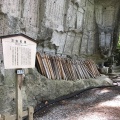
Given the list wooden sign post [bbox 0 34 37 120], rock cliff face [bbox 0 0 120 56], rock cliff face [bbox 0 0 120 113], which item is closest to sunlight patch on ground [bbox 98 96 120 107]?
rock cliff face [bbox 0 0 120 113]

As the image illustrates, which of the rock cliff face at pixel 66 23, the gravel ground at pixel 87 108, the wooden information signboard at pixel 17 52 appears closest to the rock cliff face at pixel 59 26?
the rock cliff face at pixel 66 23

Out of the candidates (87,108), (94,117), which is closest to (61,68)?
(87,108)

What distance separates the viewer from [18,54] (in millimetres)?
4047

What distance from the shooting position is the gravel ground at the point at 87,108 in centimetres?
572

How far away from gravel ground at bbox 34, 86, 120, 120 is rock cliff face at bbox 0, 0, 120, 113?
0.73 metres

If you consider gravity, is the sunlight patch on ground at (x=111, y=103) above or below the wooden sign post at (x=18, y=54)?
below

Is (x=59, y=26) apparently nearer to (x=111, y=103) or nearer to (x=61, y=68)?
(x=61, y=68)

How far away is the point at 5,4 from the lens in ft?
22.1

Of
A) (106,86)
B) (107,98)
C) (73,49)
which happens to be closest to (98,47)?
(73,49)

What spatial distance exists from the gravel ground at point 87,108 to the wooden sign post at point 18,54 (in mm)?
1855

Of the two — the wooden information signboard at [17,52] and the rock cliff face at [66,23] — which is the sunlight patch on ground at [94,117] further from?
the rock cliff face at [66,23]

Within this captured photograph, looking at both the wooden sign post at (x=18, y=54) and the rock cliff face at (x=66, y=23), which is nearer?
the wooden sign post at (x=18, y=54)

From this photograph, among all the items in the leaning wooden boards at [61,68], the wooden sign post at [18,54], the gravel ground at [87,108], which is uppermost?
the wooden sign post at [18,54]

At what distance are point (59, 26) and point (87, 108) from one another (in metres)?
4.55
